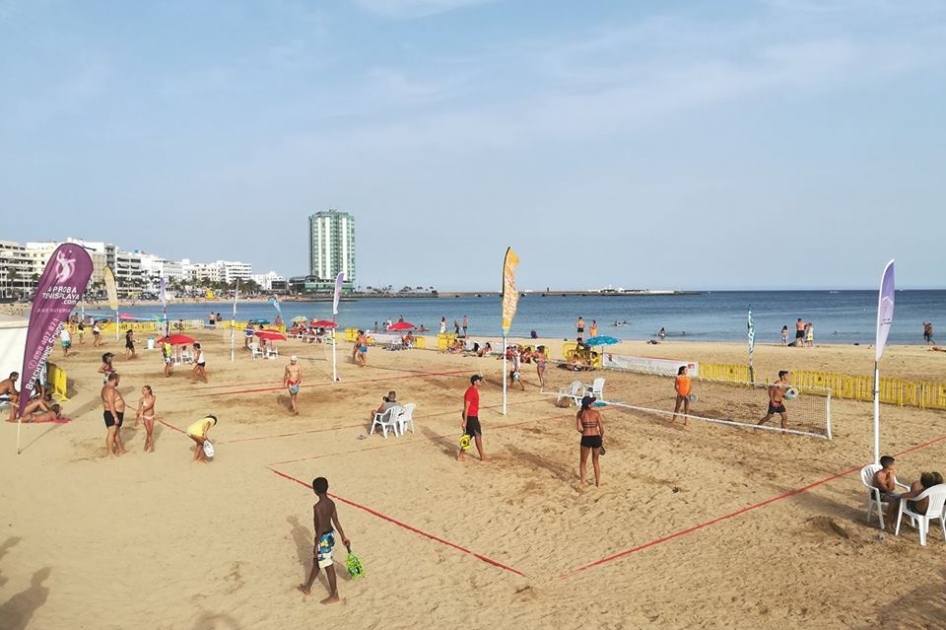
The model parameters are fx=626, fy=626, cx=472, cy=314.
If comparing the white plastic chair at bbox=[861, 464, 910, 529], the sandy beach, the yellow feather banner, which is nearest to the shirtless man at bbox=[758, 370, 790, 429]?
the sandy beach

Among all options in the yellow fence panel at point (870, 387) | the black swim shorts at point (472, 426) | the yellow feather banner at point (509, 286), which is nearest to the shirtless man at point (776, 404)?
the yellow fence panel at point (870, 387)

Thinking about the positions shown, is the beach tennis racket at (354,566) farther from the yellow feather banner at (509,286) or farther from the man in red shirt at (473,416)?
the yellow feather banner at (509,286)

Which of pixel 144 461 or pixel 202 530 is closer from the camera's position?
pixel 202 530

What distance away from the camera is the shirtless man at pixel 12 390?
14109 mm

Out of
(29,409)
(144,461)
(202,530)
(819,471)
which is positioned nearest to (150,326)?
(29,409)

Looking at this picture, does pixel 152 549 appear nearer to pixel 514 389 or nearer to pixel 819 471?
pixel 819 471

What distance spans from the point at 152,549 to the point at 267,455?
13.7ft

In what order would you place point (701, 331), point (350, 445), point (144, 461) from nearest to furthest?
point (144, 461), point (350, 445), point (701, 331)

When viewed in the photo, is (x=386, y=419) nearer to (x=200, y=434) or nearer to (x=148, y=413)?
(x=200, y=434)

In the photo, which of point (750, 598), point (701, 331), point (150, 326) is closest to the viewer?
point (750, 598)

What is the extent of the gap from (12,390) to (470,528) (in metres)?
12.1

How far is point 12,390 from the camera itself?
46.7 ft

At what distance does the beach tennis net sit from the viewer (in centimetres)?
1401

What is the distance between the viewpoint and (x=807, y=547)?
7.50 metres
